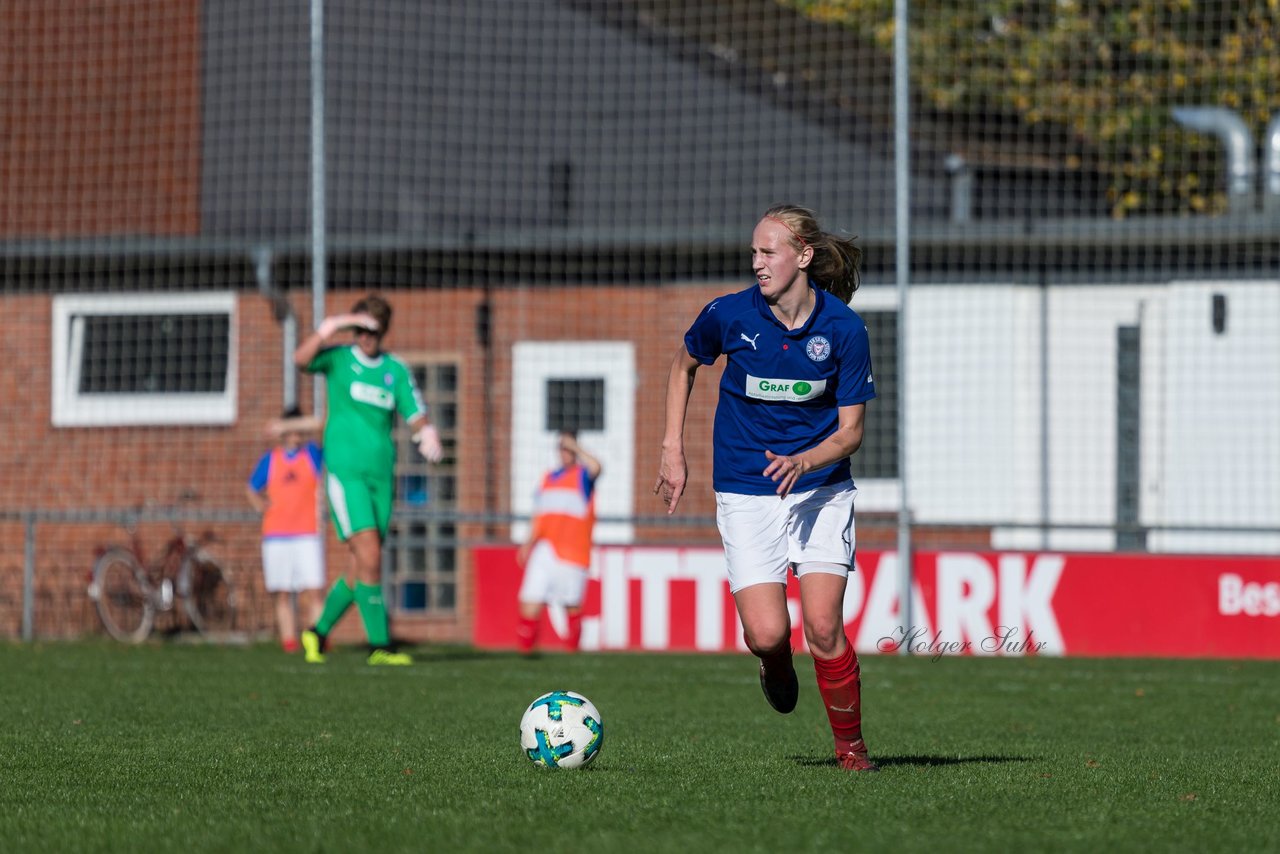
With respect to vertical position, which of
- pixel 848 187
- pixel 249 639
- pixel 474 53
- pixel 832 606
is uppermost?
pixel 474 53

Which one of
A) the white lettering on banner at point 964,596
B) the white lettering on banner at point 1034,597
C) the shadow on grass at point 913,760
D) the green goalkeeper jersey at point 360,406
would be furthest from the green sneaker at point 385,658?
the shadow on grass at point 913,760

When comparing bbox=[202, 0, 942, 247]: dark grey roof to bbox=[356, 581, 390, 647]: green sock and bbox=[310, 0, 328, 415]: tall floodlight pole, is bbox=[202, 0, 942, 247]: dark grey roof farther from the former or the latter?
bbox=[356, 581, 390, 647]: green sock

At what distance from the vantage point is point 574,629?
1588 centimetres

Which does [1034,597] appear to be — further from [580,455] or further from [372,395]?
[372,395]

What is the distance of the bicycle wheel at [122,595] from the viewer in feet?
60.6

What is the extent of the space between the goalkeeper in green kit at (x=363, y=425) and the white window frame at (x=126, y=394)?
7055mm

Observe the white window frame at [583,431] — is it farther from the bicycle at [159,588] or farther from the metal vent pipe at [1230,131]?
the metal vent pipe at [1230,131]

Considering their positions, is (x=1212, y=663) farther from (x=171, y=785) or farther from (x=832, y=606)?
(x=171, y=785)

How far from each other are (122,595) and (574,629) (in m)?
5.25

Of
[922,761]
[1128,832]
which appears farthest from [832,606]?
[1128,832]

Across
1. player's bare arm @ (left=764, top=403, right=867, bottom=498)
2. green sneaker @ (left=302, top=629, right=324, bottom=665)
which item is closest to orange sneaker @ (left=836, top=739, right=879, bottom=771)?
player's bare arm @ (left=764, top=403, right=867, bottom=498)

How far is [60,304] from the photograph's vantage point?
1966cm

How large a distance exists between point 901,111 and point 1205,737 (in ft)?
25.1

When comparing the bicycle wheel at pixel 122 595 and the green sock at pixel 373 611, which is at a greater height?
the green sock at pixel 373 611
